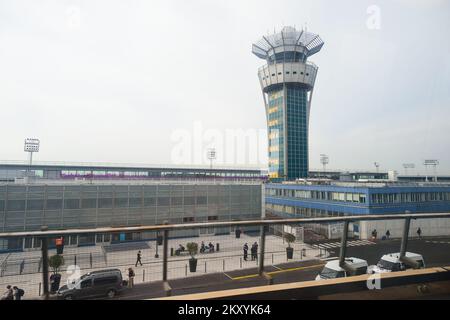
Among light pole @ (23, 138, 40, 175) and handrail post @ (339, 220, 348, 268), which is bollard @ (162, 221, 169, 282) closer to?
handrail post @ (339, 220, 348, 268)

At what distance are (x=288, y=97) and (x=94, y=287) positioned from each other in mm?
83176

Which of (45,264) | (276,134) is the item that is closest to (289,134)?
(276,134)

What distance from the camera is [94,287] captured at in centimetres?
424

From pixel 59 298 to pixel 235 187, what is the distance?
128 feet

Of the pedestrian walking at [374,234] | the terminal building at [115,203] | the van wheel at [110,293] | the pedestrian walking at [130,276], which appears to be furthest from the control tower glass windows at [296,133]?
the van wheel at [110,293]

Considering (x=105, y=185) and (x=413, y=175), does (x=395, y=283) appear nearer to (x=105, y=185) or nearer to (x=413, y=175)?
(x=105, y=185)

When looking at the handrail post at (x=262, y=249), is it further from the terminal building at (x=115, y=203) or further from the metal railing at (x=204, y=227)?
the terminal building at (x=115, y=203)

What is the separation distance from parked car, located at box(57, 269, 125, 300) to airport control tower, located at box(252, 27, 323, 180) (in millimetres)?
75985

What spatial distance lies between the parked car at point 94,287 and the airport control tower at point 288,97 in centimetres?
7598

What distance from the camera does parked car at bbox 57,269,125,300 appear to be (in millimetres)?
3407

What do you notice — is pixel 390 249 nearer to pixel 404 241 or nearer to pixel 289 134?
pixel 404 241

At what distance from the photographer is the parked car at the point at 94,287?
11.2 ft

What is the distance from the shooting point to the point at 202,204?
40062 millimetres

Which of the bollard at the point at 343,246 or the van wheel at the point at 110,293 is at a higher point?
the bollard at the point at 343,246
